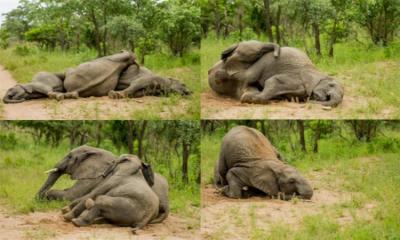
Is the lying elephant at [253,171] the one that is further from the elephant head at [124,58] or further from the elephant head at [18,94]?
the elephant head at [18,94]

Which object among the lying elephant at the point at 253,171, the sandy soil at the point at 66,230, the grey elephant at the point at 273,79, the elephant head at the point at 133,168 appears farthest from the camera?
the grey elephant at the point at 273,79

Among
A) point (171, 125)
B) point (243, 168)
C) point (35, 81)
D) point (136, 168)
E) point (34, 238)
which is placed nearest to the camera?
point (34, 238)

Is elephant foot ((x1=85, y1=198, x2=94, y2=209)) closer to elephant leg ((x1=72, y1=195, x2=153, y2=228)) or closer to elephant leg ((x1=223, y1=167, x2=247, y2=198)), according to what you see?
elephant leg ((x1=72, y1=195, x2=153, y2=228))

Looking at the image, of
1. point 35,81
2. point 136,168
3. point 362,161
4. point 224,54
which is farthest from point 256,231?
A: point 362,161

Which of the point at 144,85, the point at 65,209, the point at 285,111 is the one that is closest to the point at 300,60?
the point at 285,111

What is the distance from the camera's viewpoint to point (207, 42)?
13398 mm

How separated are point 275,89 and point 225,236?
10.00ft

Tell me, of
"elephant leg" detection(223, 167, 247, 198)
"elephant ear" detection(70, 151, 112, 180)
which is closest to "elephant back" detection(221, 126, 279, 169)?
"elephant leg" detection(223, 167, 247, 198)

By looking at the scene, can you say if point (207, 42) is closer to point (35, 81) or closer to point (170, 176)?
point (170, 176)

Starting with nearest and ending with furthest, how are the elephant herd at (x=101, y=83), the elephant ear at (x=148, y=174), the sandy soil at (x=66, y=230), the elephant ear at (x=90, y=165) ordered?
the sandy soil at (x=66, y=230) < the elephant ear at (x=148, y=174) < the elephant ear at (x=90, y=165) < the elephant herd at (x=101, y=83)

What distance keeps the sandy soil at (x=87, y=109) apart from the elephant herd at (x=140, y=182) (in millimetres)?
585

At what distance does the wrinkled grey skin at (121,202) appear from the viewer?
27.7ft

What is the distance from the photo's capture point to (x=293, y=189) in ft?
32.8

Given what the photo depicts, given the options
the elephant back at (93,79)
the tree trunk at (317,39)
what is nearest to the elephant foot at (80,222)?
the elephant back at (93,79)
